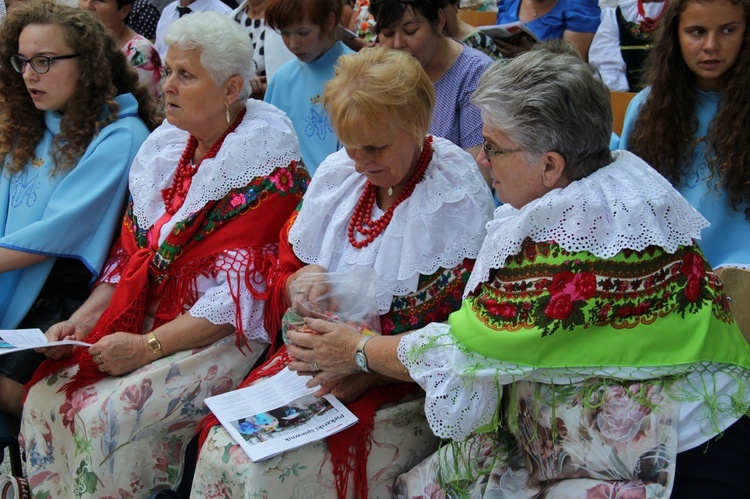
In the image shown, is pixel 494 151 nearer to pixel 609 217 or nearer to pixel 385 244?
pixel 609 217

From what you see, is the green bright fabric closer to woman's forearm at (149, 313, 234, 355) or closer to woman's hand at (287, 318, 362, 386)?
woman's hand at (287, 318, 362, 386)

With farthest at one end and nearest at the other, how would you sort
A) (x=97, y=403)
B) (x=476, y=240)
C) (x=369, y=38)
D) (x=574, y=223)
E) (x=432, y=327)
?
(x=369, y=38), (x=97, y=403), (x=476, y=240), (x=432, y=327), (x=574, y=223)

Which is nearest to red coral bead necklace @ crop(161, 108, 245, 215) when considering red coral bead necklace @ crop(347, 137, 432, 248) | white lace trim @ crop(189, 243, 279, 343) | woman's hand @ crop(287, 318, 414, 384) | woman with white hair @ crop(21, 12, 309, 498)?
woman with white hair @ crop(21, 12, 309, 498)

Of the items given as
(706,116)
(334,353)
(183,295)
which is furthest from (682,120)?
(183,295)

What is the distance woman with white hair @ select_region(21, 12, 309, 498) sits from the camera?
2.62m

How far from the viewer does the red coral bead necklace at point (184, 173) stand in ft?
9.39

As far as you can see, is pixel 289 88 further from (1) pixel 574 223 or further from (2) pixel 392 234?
(1) pixel 574 223

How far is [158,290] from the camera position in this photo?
2824 millimetres

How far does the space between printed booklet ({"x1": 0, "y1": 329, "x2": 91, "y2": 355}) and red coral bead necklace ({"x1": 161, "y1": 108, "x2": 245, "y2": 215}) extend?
574 millimetres

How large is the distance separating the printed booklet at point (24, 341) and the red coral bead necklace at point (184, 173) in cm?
57

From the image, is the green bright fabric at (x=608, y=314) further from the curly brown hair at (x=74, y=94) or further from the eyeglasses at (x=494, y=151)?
the curly brown hair at (x=74, y=94)

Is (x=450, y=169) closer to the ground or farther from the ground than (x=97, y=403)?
farther from the ground

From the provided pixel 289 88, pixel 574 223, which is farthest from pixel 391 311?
pixel 289 88

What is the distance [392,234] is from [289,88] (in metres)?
1.72
